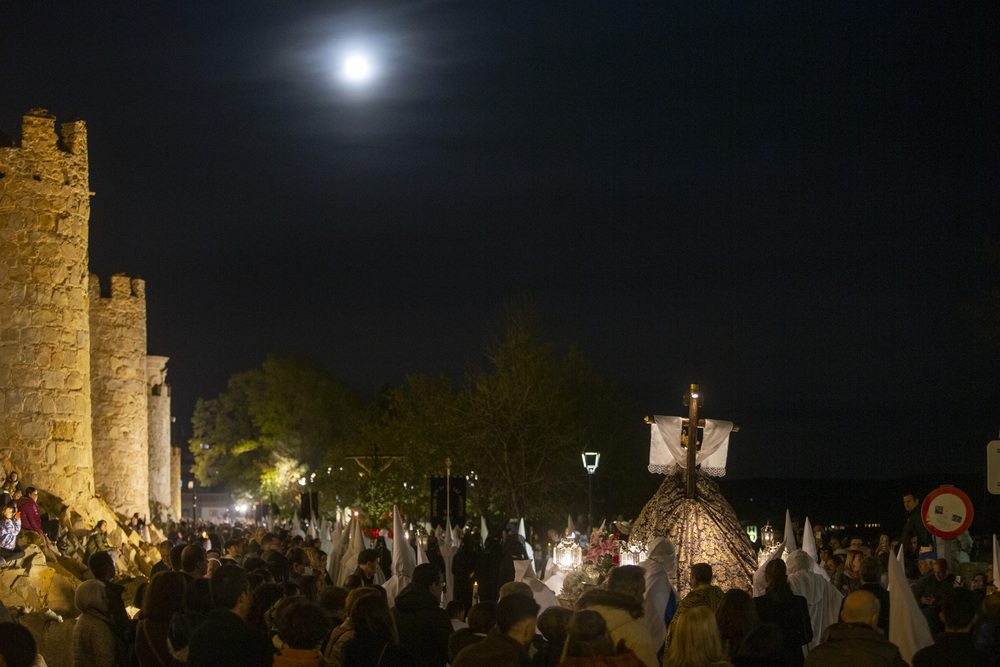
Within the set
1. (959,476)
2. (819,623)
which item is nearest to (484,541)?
(819,623)

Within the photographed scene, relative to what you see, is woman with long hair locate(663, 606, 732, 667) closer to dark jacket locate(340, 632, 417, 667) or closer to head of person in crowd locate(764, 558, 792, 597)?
dark jacket locate(340, 632, 417, 667)

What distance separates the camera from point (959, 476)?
43219 millimetres

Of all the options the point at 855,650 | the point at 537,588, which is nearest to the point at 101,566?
the point at 537,588

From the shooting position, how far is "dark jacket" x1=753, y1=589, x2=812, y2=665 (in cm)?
758

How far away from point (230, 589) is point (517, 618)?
183cm

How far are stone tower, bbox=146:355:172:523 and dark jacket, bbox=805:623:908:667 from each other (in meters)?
32.7

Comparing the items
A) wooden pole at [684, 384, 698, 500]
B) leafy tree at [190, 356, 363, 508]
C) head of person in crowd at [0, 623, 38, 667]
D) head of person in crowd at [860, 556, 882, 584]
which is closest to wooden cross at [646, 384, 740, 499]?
wooden pole at [684, 384, 698, 500]

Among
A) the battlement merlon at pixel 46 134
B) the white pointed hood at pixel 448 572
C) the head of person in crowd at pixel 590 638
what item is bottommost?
the white pointed hood at pixel 448 572

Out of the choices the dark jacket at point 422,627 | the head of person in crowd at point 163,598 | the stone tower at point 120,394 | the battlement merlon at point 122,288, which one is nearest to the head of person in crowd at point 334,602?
the dark jacket at point 422,627

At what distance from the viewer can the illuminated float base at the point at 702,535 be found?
10719 millimetres

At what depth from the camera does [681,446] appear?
11.5 meters

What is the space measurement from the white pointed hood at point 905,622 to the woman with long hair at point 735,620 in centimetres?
142

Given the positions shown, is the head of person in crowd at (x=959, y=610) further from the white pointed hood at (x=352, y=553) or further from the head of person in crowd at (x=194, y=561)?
the white pointed hood at (x=352, y=553)

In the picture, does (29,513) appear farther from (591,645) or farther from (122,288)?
(122,288)
